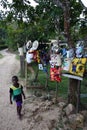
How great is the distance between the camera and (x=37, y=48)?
27.6ft

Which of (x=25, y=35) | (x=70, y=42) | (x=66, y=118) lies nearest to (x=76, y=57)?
(x=70, y=42)

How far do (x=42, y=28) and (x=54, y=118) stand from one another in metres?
2.79

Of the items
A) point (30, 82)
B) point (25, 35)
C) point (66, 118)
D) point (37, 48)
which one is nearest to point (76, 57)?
point (66, 118)

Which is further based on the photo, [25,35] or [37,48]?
[25,35]

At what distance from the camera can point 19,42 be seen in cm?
1681

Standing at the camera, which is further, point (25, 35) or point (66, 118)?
point (25, 35)

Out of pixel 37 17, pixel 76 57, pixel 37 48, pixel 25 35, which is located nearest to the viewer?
pixel 76 57

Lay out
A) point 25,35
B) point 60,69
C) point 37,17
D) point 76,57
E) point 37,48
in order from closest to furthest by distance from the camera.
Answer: point 76,57 < point 60,69 < point 37,17 < point 37,48 < point 25,35

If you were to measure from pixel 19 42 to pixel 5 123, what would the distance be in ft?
A: 36.9

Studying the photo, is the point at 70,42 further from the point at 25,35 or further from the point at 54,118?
the point at 25,35

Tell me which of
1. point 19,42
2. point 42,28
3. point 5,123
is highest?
point 42,28

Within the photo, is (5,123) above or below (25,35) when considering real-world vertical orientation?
below

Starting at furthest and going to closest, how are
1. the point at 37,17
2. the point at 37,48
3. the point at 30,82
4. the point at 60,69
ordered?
the point at 30,82
the point at 37,48
the point at 37,17
the point at 60,69

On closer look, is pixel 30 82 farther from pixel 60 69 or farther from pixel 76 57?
pixel 76 57
